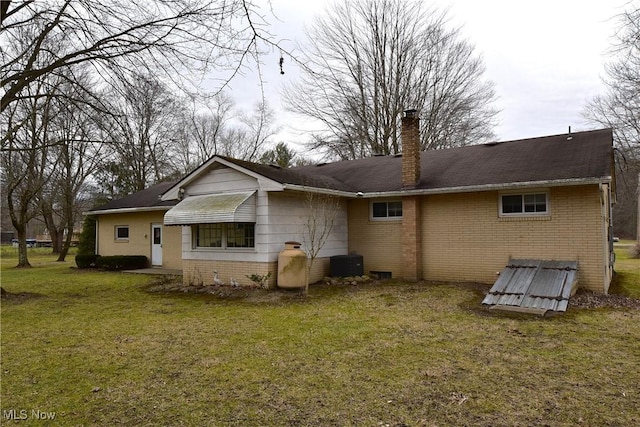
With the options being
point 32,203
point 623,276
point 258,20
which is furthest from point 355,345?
point 32,203

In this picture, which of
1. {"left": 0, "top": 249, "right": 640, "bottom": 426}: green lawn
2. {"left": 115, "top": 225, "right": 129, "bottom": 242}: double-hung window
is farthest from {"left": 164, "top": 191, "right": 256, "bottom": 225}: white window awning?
{"left": 115, "top": 225, "right": 129, "bottom": 242}: double-hung window

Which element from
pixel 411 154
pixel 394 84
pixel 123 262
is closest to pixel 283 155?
pixel 394 84

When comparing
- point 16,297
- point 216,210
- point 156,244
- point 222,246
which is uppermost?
point 216,210

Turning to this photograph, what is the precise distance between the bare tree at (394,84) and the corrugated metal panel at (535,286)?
16.7 meters

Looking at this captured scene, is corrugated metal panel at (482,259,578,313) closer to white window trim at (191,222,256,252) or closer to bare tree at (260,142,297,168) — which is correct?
white window trim at (191,222,256,252)

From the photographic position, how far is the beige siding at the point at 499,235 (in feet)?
32.6

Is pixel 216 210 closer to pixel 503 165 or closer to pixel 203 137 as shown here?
pixel 503 165

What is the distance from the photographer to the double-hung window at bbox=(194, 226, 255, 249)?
→ 11.7m

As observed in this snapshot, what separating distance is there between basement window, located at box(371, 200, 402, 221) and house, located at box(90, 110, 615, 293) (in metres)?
0.03

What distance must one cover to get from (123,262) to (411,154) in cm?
1338

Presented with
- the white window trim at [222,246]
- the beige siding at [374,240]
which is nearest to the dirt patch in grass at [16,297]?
the white window trim at [222,246]

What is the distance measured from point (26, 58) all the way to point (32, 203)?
18.7 metres

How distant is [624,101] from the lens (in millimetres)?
19266

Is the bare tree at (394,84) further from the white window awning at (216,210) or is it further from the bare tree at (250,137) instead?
the white window awning at (216,210)
